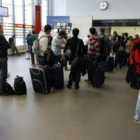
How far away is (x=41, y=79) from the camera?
11.9ft

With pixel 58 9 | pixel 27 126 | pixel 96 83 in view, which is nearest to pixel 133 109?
pixel 96 83

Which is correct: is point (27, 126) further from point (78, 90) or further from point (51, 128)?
point (78, 90)

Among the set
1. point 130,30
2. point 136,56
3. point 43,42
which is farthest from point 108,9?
point 43,42

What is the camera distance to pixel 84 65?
13.5 feet

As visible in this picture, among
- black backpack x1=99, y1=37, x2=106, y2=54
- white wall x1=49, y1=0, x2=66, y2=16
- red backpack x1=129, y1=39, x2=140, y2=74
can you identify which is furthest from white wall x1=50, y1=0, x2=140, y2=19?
red backpack x1=129, y1=39, x2=140, y2=74

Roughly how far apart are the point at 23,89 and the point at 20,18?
A: 8289 mm

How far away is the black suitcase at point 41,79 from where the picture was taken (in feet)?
11.7

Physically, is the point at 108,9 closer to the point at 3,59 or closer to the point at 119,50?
the point at 119,50

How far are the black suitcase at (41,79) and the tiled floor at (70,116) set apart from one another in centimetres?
14

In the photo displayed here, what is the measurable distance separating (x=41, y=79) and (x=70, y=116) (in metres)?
1.20

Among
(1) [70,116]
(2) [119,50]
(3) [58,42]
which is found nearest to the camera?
(1) [70,116]

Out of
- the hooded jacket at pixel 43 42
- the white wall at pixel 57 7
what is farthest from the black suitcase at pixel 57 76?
the white wall at pixel 57 7

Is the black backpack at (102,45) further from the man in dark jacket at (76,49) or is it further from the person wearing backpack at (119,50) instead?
the person wearing backpack at (119,50)

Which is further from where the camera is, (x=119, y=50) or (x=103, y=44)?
(x=119, y=50)
